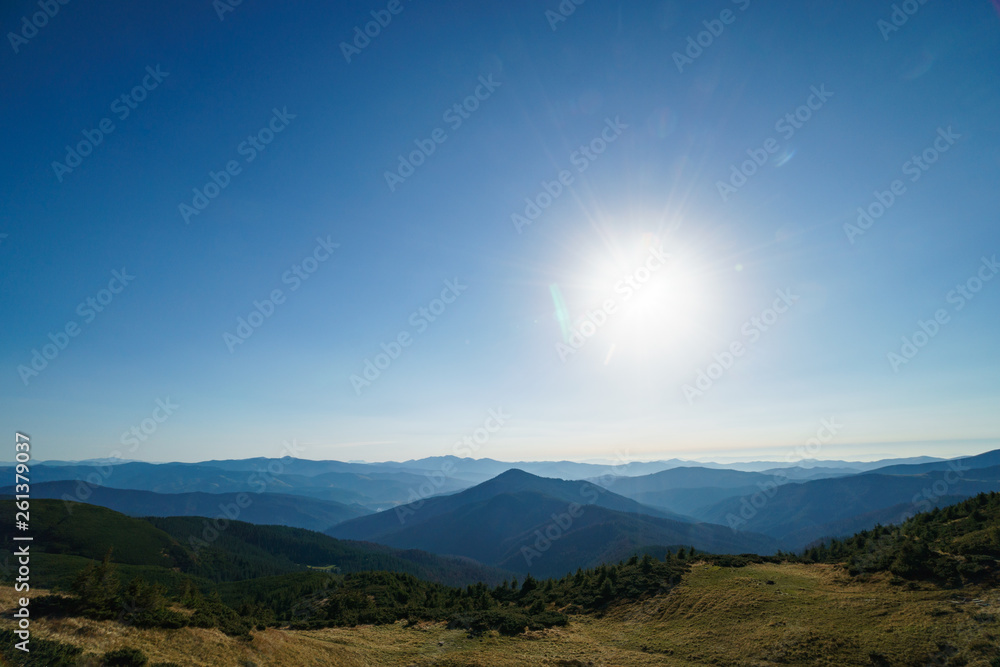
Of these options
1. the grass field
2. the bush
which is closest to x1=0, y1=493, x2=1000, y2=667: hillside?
the grass field

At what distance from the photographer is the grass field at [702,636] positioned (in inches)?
768

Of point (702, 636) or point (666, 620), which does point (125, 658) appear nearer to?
point (702, 636)

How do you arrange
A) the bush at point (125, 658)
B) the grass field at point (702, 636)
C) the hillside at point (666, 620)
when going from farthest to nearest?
the hillside at point (666, 620), the grass field at point (702, 636), the bush at point (125, 658)

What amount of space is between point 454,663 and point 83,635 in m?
18.5

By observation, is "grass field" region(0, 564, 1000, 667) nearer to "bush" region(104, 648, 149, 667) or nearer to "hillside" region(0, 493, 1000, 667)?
"hillside" region(0, 493, 1000, 667)

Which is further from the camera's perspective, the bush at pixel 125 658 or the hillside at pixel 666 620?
the hillside at pixel 666 620

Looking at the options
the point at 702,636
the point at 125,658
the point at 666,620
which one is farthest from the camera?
the point at 666,620

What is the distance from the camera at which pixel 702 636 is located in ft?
88.9

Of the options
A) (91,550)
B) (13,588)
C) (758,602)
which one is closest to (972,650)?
(758,602)

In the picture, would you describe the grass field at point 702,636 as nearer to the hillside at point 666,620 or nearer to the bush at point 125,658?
the hillside at point 666,620

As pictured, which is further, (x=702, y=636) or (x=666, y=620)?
(x=666, y=620)

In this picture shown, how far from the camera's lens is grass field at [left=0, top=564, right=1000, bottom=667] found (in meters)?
19.5

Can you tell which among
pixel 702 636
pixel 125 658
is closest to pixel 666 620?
pixel 702 636

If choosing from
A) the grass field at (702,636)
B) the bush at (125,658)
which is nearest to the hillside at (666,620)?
the grass field at (702,636)
